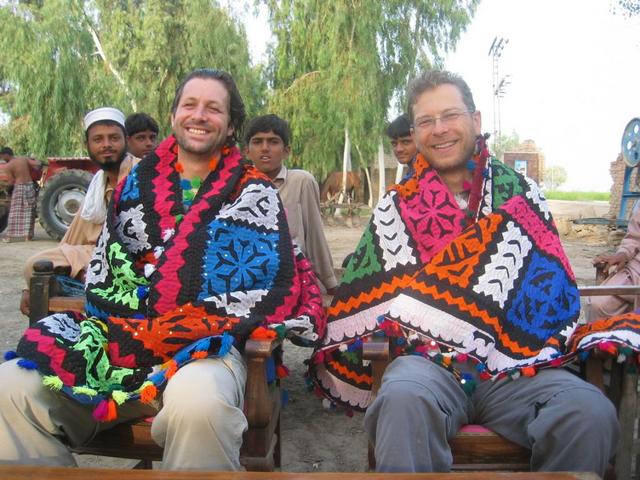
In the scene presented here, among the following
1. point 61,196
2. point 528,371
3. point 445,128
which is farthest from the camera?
point 61,196

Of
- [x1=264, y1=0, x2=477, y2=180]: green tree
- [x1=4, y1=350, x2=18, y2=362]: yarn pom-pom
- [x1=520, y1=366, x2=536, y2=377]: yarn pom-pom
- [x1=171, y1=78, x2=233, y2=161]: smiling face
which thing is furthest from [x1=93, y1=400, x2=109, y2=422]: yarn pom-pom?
[x1=264, y1=0, x2=477, y2=180]: green tree

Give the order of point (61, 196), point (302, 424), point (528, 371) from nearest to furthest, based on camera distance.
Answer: point (528, 371), point (302, 424), point (61, 196)

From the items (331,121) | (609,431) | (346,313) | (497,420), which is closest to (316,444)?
(346,313)

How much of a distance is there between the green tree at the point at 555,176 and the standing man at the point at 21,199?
94658mm

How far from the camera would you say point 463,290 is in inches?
88.6

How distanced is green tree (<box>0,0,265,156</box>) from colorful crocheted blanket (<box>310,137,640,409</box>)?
1463cm

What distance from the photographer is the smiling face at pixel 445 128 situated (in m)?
2.47

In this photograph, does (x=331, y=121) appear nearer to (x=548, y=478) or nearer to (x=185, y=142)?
(x=185, y=142)

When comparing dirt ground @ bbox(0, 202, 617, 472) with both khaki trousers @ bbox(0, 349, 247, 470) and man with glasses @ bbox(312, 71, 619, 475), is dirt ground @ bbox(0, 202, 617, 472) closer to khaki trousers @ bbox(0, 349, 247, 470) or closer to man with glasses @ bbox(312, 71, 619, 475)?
man with glasses @ bbox(312, 71, 619, 475)

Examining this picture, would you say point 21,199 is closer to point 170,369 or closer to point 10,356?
point 10,356

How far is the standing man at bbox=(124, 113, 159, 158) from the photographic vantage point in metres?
4.66

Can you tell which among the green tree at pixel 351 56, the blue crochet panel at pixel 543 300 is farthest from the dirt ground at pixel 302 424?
the green tree at pixel 351 56

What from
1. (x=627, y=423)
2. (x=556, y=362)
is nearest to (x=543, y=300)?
(x=556, y=362)

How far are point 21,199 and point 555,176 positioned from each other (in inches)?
4211
